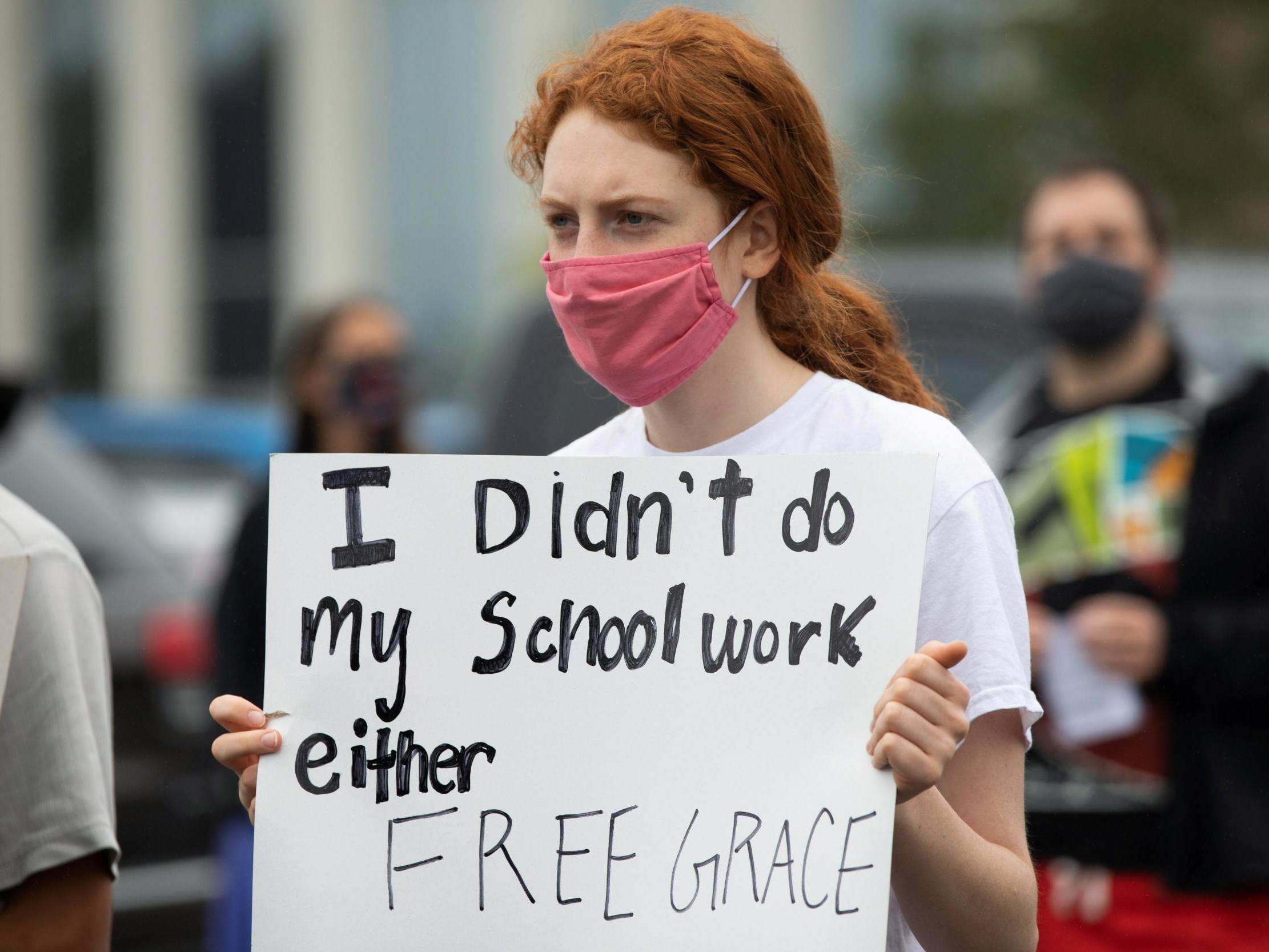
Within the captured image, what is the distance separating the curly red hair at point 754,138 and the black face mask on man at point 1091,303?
1700 millimetres

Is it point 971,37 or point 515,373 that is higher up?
point 971,37

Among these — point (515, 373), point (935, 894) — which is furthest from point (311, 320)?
point (935, 894)

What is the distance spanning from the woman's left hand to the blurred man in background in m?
1.03

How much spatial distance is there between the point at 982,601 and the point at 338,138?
1661 cm

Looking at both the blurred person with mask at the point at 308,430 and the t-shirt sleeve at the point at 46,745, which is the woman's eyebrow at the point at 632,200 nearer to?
the t-shirt sleeve at the point at 46,745

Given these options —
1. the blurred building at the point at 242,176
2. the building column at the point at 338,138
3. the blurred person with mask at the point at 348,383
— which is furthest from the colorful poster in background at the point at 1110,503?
the building column at the point at 338,138

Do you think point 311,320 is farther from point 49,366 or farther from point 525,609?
point 49,366

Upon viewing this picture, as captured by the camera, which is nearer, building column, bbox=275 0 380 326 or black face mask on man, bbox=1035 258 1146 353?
black face mask on man, bbox=1035 258 1146 353

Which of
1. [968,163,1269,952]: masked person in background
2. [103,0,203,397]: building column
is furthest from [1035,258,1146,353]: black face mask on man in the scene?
[103,0,203,397]: building column

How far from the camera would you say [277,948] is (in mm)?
1975

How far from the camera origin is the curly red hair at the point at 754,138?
6.51ft

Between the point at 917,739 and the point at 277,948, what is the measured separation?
0.78 m

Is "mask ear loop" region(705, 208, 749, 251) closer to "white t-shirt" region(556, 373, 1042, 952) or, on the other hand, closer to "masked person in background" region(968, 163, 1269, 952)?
"white t-shirt" region(556, 373, 1042, 952)

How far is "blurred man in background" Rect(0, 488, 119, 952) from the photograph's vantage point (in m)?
2.13
